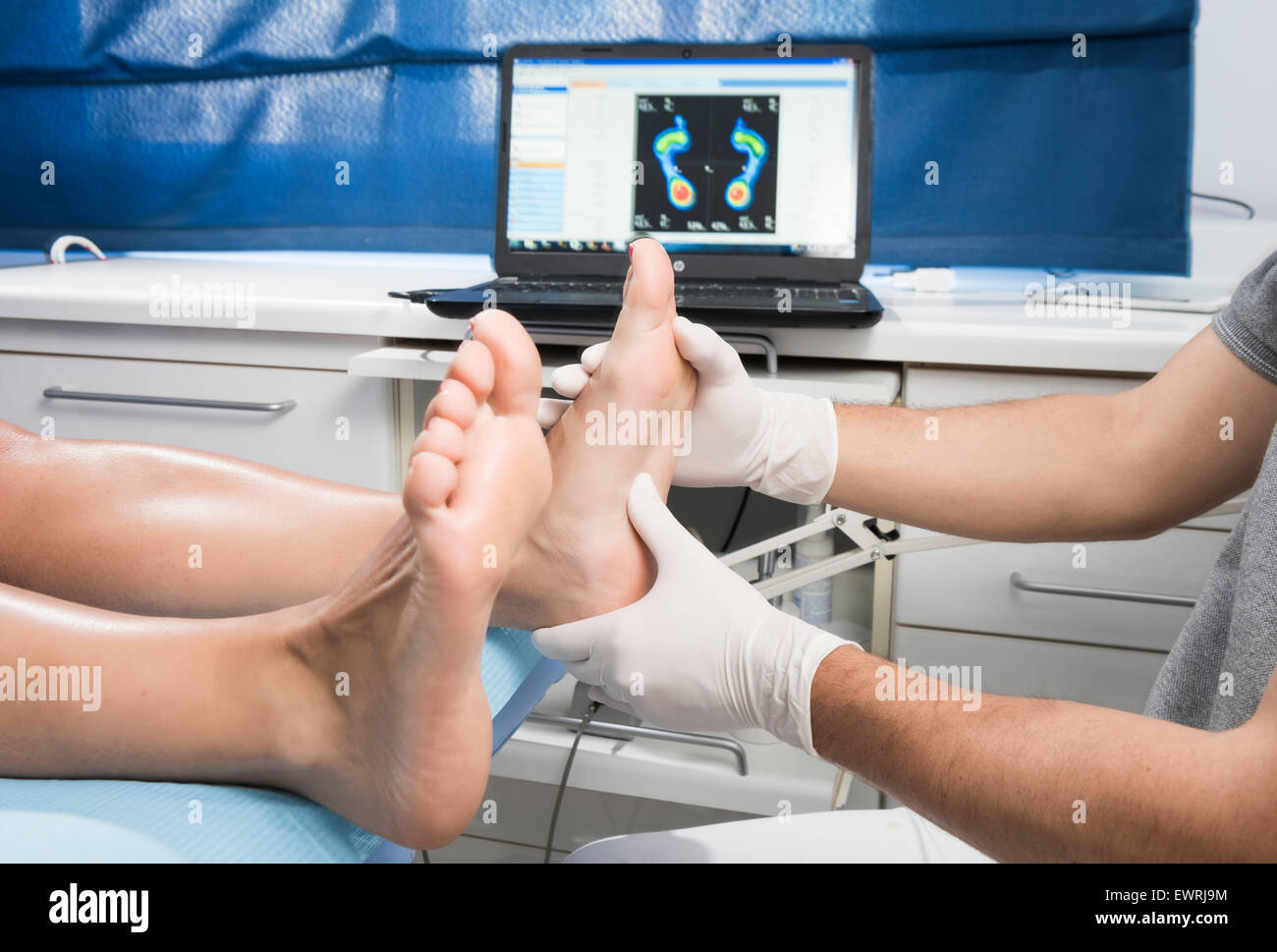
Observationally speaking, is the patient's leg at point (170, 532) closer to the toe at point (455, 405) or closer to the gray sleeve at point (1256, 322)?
the toe at point (455, 405)

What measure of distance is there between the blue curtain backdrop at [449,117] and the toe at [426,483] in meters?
1.20

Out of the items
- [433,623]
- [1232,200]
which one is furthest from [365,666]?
[1232,200]

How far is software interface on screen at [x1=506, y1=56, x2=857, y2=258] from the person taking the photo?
48.7 inches

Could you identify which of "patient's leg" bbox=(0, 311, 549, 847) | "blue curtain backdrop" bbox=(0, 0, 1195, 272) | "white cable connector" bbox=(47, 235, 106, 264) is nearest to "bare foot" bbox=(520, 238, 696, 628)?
"patient's leg" bbox=(0, 311, 549, 847)

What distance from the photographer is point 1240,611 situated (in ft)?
2.02

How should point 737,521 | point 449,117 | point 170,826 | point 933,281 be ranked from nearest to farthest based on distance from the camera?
point 170,826 → point 933,281 → point 737,521 → point 449,117

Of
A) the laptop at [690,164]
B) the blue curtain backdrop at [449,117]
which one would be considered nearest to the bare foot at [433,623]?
the laptop at [690,164]

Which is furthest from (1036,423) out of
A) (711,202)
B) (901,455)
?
(711,202)

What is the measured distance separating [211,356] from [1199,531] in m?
1.15

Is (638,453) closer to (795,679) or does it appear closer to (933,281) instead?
(795,679)

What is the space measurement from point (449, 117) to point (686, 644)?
4.01 ft

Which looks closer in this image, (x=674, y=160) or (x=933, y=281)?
(x=674, y=160)

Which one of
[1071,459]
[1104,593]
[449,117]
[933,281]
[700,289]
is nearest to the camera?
[1071,459]

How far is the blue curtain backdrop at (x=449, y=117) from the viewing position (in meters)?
1.43
